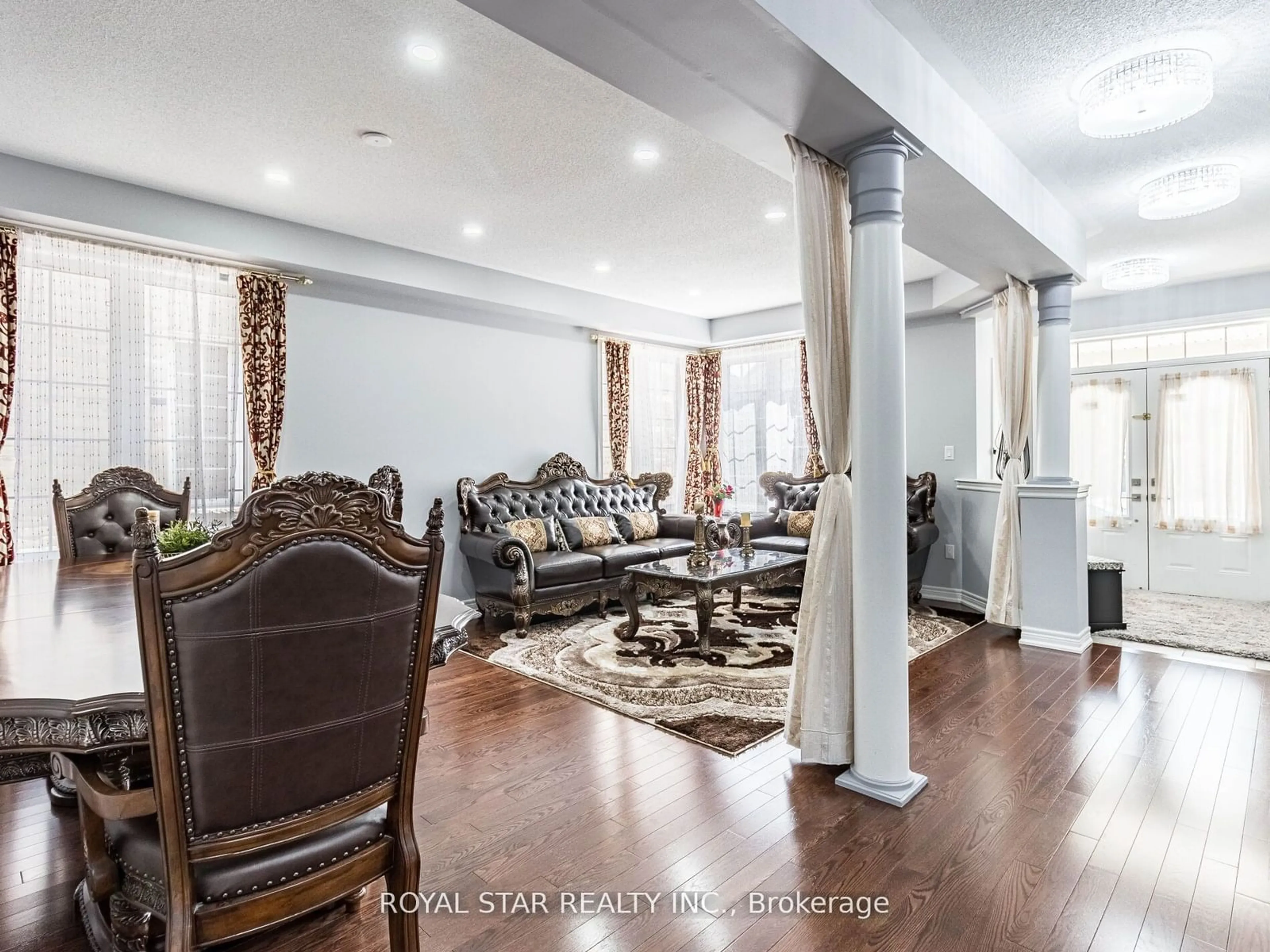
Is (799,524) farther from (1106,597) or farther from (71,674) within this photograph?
(71,674)

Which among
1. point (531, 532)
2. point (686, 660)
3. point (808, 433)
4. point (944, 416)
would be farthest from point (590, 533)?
point (944, 416)

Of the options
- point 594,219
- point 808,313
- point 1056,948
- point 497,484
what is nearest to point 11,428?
point 497,484

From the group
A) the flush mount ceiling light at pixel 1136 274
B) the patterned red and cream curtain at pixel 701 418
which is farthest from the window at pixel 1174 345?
the patterned red and cream curtain at pixel 701 418

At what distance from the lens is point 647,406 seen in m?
7.26

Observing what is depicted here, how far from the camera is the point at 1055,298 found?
4445 millimetres

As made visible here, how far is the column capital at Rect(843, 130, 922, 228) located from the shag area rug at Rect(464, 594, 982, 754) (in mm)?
2225

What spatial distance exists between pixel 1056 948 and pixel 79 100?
454 cm

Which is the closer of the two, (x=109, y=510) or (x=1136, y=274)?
(x=109, y=510)

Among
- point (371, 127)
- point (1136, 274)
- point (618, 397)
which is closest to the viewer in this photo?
point (371, 127)

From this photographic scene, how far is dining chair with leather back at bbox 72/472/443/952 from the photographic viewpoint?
1.09 metres

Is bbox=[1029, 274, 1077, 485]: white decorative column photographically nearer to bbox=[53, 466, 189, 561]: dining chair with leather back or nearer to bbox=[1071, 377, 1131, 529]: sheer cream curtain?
bbox=[1071, 377, 1131, 529]: sheer cream curtain

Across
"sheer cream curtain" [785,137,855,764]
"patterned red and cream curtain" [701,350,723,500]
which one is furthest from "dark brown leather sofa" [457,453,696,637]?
"sheer cream curtain" [785,137,855,764]

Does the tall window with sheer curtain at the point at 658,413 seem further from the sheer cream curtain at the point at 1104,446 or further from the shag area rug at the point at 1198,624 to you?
the shag area rug at the point at 1198,624

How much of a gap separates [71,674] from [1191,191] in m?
4.41
